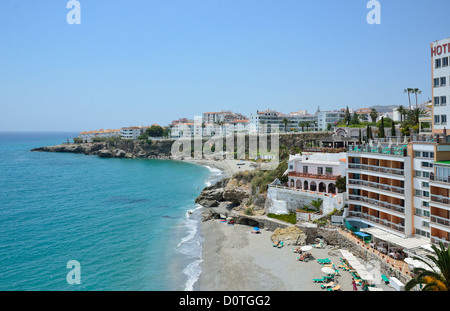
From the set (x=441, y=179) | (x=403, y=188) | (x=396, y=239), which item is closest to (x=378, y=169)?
(x=403, y=188)

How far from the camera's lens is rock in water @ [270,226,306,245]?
1317 inches

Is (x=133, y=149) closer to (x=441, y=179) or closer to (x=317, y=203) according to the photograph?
(x=317, y=203)

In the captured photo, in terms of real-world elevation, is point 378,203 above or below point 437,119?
below

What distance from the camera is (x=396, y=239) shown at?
2708cm

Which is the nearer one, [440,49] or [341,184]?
[440,49]

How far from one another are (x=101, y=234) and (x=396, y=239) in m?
33.5

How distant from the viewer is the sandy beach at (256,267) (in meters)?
25.9

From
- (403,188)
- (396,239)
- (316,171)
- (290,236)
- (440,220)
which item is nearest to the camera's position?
(440,220)

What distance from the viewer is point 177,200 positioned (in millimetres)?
60906

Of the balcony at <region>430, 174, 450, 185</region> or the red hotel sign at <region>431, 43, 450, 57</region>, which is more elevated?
the red hotel sign at <region>431, 43, 450, 57</region>

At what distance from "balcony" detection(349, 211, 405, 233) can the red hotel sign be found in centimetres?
1619

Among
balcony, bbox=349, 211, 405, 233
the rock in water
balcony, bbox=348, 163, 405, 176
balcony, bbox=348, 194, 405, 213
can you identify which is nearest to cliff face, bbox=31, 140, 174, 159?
the rock in water

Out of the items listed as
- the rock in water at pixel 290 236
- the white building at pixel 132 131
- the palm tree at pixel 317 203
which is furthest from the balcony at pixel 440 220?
the white building at pixel 132 131
